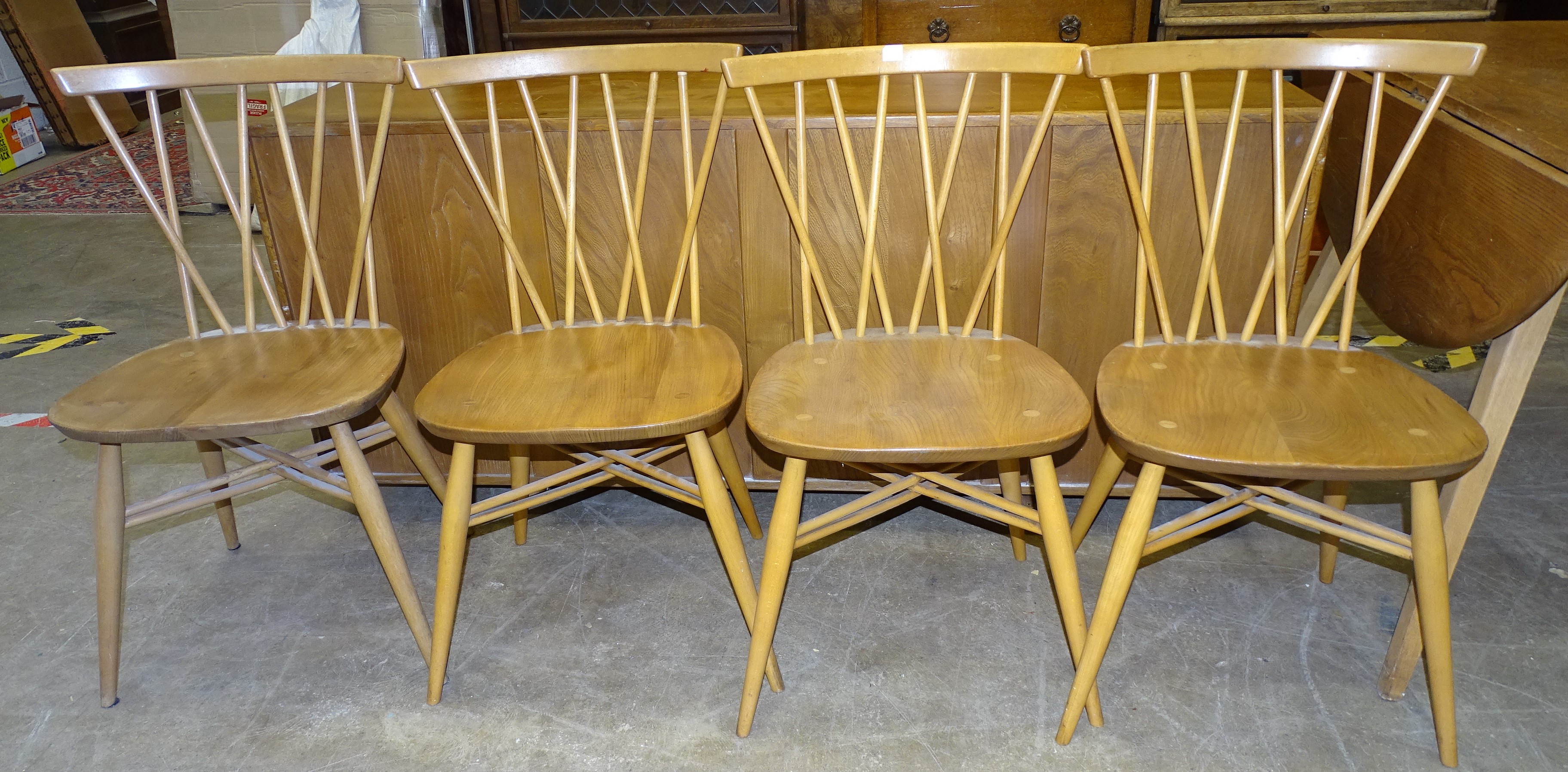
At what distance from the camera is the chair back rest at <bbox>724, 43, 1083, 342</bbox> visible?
4.80ft

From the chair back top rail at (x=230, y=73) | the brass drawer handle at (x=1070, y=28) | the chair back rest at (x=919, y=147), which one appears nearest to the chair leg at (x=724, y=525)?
the chair back rest at (x=919, y=147)

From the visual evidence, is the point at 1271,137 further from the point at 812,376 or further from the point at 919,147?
the point at 812,376

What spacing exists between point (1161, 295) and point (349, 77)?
1265mm

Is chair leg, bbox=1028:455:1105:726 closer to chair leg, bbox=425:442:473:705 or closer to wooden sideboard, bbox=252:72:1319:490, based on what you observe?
wooden sideboard, bbox=252:72:1319:490

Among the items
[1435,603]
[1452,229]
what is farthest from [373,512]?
[1452,229]

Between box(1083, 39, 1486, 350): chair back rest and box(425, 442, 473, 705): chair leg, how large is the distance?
99 cm

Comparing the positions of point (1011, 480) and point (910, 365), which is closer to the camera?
point (910, 365)

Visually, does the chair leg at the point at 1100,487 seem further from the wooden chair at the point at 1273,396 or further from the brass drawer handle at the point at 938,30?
the brass drawer handle at the point at 938,30

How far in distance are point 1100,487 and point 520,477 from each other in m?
0.96

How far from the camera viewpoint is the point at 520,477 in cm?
179

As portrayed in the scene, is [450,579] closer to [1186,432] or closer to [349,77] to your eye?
[349,77]

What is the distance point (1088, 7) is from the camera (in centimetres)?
299

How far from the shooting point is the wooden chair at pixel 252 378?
1400mm

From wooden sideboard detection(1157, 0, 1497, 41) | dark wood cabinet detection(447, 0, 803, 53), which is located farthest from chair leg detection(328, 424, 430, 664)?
wooden sideboard detection(1157, 0, 1497, 41)
